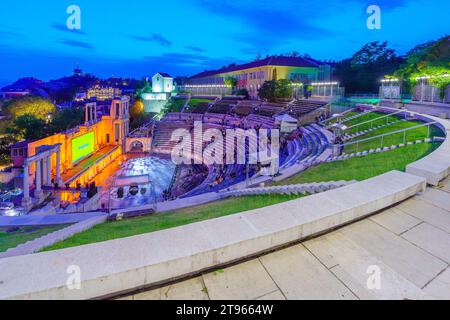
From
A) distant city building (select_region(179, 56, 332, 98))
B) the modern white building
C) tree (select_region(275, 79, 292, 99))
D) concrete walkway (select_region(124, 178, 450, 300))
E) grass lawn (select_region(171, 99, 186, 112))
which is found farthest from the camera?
the modern white building

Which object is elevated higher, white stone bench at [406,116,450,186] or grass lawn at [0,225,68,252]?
white stone bench at [406,116,450,186]

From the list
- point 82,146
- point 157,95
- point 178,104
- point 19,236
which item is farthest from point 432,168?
point 157,95

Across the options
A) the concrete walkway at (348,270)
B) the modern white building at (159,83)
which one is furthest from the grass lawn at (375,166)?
the modern white building at (159,83)

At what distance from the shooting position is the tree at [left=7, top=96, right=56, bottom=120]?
49062mm

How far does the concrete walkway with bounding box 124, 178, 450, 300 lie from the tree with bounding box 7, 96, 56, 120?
54.8 meters

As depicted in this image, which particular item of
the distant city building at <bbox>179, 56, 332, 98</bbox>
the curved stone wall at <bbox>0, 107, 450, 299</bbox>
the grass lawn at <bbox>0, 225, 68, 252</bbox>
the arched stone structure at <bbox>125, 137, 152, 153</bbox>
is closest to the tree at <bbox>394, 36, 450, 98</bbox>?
the distant city building at <bbox>179, 56, 332, 98</bbox>

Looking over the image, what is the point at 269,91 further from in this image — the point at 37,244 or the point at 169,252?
the point at 169,252

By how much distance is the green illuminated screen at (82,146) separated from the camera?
117ft

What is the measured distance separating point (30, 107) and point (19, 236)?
157 ft

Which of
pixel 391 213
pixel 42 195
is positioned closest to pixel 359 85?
pixel 42 195

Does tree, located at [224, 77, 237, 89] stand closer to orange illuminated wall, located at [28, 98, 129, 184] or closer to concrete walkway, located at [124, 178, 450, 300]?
orange illuminated wall, located at [28, 98, 129, 184]

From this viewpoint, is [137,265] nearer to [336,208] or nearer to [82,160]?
[336,208]

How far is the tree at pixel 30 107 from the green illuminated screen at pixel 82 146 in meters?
13.7
